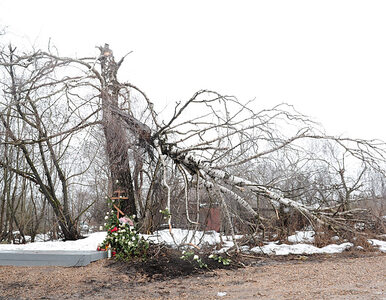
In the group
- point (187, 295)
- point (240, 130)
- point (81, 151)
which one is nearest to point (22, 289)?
point (187, 295)

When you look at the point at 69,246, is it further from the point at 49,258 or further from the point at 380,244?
the point at 380,244

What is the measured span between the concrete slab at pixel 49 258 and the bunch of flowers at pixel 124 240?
34cm

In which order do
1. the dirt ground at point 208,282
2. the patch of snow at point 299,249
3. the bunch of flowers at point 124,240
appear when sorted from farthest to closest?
the patch of snow at point 299,249 → the bunch of flowers at point 124,240 → the dirt ground at point 208,282

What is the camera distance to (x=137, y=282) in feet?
17.1

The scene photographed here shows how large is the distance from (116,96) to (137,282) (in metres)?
4.69

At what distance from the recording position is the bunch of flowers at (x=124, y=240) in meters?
6.53

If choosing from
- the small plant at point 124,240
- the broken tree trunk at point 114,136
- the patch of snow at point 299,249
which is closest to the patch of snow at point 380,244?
the patch of snow at point 299,249

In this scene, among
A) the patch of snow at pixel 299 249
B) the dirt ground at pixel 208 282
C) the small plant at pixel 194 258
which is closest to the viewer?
the dirt ground at pixel 208 282

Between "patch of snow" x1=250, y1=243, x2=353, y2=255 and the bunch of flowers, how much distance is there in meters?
2.72

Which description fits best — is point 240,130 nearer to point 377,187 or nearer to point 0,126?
point 0,126

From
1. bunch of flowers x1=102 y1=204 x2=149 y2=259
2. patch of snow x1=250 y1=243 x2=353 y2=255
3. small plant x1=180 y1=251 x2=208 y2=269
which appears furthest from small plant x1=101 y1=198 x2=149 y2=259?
patch of snow x1=250 y1=243 x2=353 y2=255

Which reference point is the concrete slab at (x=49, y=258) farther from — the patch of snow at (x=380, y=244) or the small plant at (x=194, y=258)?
the patch of snow at (x=380, y=244)

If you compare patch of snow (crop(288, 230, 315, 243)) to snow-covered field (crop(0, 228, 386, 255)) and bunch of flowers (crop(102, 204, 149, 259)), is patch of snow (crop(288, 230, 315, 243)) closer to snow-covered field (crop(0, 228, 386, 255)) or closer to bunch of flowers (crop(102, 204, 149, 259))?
snow-covered field (crop(0, 228, 386, 255))

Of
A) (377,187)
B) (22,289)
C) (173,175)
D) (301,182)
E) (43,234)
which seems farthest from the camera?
(377,187)
